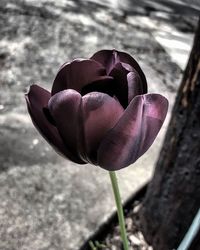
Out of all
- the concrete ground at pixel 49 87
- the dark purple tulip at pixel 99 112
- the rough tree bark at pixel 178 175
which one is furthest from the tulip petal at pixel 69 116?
the concrete ground at pixel 49 87

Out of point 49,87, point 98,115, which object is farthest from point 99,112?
point 49,87

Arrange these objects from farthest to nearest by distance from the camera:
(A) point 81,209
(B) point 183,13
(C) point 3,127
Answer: (B) point 183,13, (C) point 3,127, (A) point 81,209

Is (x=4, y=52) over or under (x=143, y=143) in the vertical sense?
under

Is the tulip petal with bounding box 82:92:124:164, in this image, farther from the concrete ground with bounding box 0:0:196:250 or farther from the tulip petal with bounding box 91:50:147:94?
the concrete ground with bounding box 0:0:196:250

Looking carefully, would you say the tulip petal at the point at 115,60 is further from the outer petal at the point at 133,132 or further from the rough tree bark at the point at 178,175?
the rough tree bark at the point at 178,175

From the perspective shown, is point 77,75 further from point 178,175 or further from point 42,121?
point 178,175

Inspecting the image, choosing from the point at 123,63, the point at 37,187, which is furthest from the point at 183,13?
the point at 123,63

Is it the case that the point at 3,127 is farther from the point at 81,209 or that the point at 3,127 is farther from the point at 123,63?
the point at 123,63
